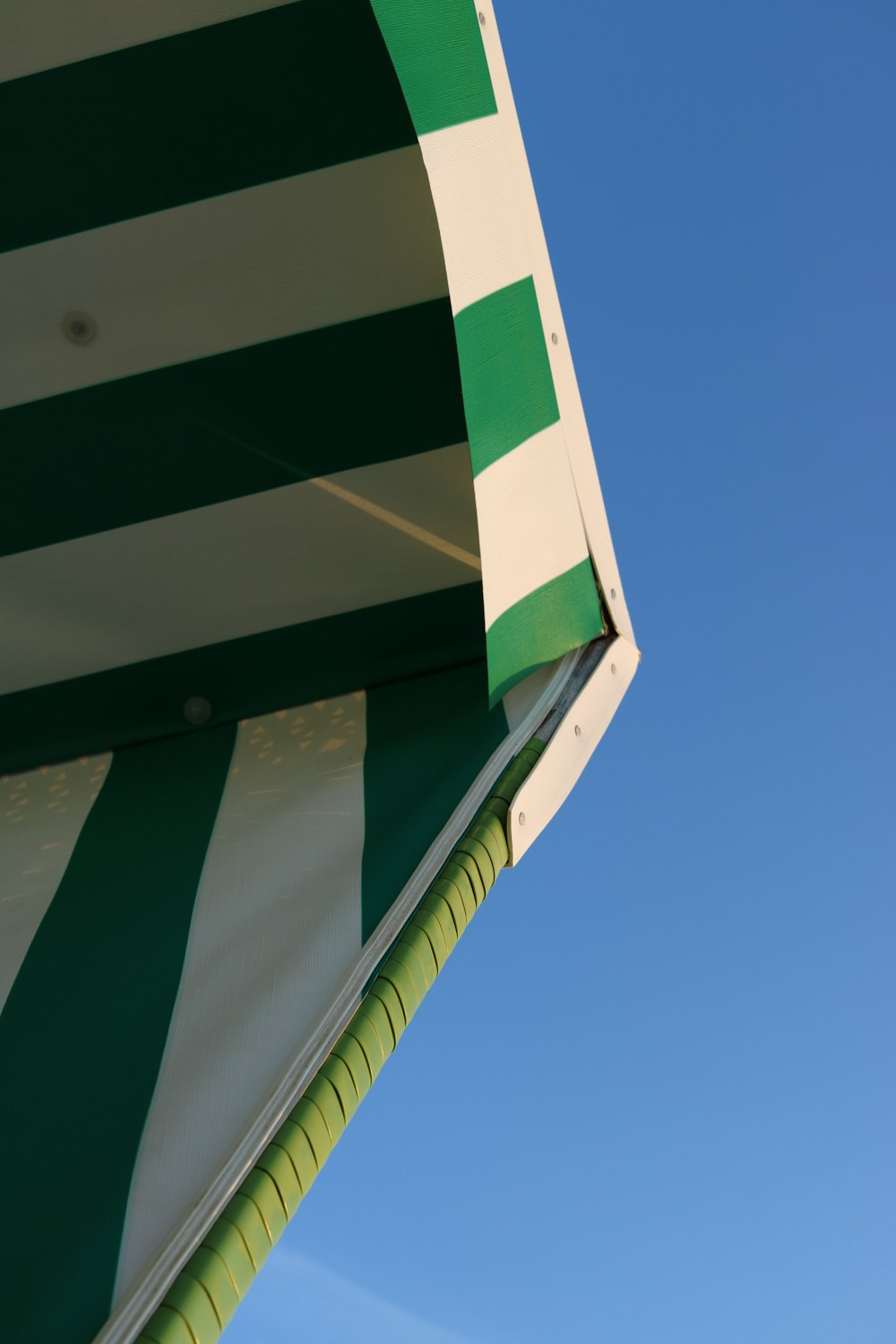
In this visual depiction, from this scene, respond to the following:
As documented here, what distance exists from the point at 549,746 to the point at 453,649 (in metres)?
0.24

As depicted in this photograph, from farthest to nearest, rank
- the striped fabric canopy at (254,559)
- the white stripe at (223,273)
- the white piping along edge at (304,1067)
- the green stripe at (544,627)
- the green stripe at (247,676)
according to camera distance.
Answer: the green stripe at (247,676), the white stripe at (223,273), the green stripe at (544,627), the striped fabric canopy at (254,559), the white piping along edge at (304,1067)

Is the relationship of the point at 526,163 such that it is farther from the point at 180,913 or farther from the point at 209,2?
the point at 180,913

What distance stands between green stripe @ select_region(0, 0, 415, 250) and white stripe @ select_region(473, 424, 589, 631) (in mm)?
291

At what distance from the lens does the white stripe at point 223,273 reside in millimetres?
1013

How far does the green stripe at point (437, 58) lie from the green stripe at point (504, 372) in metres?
0.13

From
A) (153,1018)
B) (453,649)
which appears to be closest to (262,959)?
(153,1018)

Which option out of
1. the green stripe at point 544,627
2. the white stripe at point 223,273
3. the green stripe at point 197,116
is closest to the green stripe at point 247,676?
the green stripe at point 544,627

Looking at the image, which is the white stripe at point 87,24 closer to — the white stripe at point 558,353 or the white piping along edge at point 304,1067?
the white stripe at point 558,353

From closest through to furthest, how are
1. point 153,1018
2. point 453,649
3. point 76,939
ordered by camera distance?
point 153,1018 < point 76,939 < point 453,649

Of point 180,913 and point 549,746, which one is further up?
point 549,746

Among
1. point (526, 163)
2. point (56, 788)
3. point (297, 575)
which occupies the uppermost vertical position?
point (526, 163)

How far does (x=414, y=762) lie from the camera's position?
3.25 ft

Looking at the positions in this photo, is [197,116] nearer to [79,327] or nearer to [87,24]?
[87,24]

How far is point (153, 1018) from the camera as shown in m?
0.81
